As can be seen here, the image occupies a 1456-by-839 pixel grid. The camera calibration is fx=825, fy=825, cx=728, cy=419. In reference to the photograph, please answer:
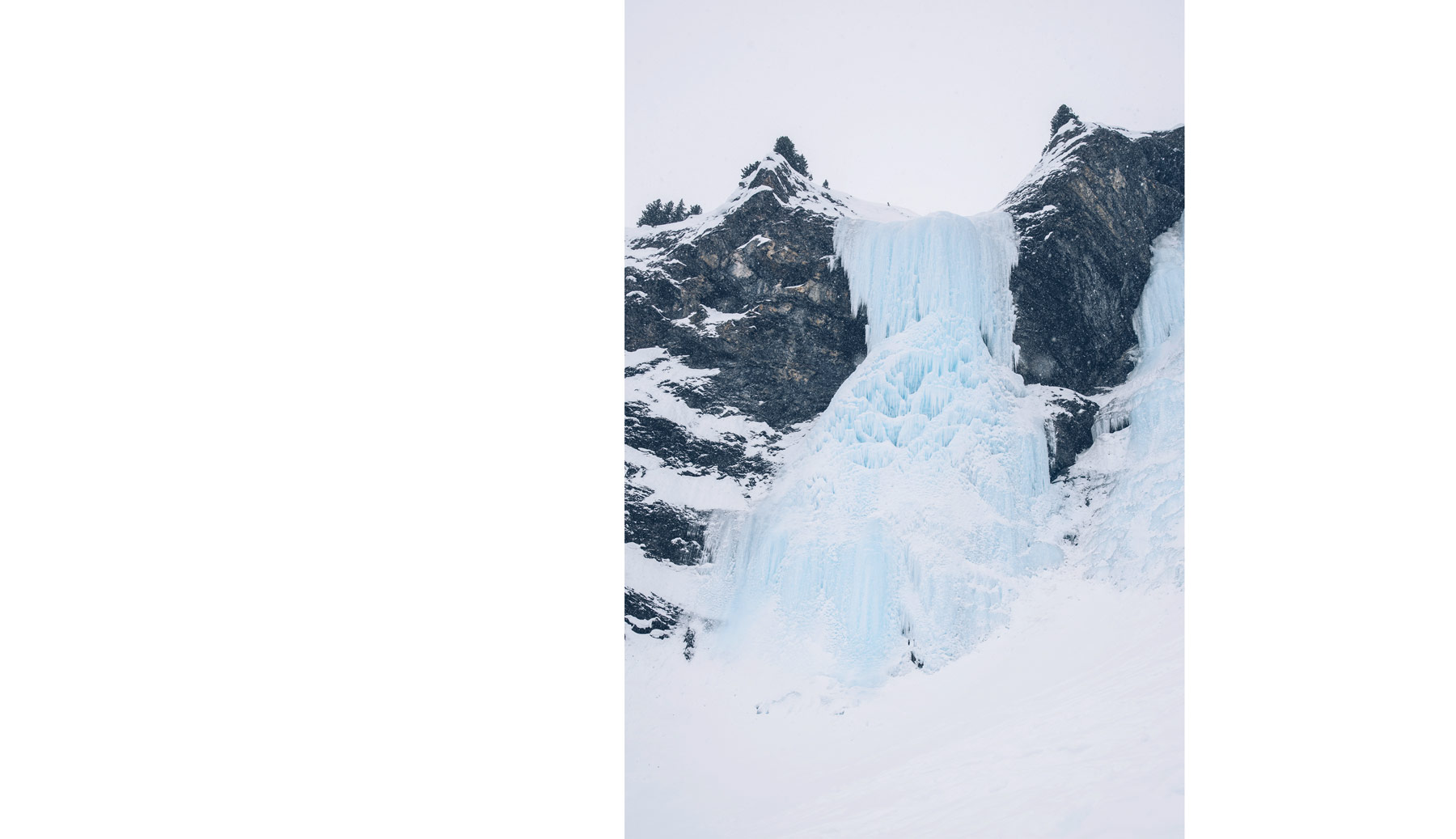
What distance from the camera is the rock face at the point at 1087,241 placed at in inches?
109

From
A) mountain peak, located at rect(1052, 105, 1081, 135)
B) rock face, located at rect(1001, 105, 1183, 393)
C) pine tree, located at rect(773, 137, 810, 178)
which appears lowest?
rock face, located at rect(1001, 105, 1183, 393)

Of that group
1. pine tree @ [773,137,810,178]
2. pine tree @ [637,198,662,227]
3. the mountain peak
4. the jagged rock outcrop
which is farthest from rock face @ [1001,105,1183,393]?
pine tree @ [637,198,662,227]

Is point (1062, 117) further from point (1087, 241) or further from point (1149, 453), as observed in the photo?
point (1149, 453)

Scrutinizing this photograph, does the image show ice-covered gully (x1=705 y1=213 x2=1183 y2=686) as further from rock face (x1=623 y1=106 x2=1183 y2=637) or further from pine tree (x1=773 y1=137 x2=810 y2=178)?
pine tree (x1=773 y1=137 x2=810 y2=178)

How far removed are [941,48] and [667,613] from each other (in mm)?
2186

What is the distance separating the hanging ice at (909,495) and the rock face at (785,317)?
0.29ft

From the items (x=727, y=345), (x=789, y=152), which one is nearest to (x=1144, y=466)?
(x=727, y=345)

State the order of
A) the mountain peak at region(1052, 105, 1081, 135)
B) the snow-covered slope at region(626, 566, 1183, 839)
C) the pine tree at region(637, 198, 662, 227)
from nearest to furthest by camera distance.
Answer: the snow-covered slope at region(626, 566, 1183, 839) < the mountain peak at region(1052, 105, 1081, 135) < the pine tree at region(637, 198, 662, 227)

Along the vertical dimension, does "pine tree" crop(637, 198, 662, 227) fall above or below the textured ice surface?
above

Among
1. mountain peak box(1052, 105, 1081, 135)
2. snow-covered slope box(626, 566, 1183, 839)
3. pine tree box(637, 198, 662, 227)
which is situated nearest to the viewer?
snow-covered slope box(626, 566, 1183, 839)

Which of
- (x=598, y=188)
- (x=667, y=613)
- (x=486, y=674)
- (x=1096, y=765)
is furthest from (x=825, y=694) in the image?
(x=598, y=188)

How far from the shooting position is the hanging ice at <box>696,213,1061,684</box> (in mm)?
2709

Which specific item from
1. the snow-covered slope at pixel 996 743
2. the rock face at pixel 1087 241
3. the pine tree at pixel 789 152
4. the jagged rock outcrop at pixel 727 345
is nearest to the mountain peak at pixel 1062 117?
the rock face at pixel 1087 241
